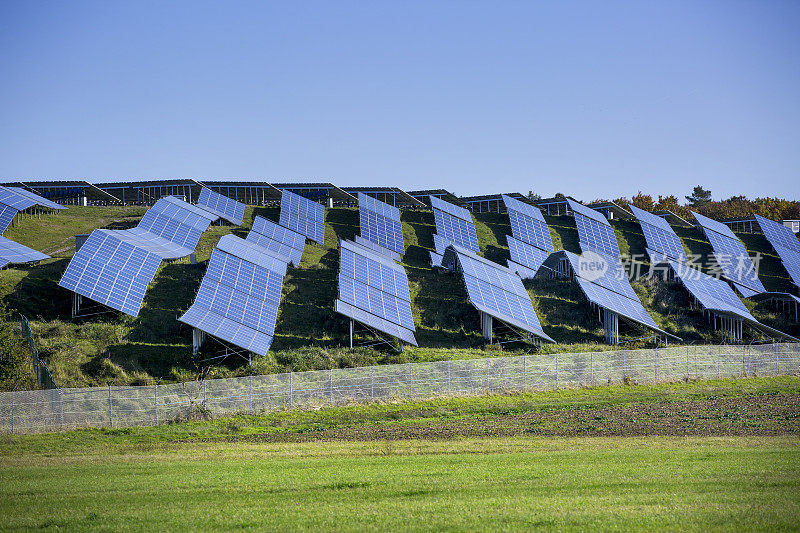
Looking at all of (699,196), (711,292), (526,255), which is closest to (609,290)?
(711,292)

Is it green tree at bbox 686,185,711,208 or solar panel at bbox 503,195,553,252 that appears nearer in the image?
solar panel at bbox 503,195,553,252

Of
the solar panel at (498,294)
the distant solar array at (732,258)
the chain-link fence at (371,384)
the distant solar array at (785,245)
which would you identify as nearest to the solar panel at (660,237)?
the distant solar array at (732,258)

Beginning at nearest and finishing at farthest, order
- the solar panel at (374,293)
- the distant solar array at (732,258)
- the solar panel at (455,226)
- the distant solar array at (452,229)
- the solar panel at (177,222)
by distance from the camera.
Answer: the solar panel at (374,293)
the solar panel at (177,222)
the distant solar array at (732,258)
the distant solar array at (452,229)
the solar panel at (455,226)

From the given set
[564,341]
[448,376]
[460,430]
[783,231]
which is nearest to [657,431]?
[460,430]

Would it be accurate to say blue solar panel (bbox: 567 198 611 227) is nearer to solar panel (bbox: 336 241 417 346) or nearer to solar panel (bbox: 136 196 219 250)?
solar panel (bbox: 336 241 417 346)

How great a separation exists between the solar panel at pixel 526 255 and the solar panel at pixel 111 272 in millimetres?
32385

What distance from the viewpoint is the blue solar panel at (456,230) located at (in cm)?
6726

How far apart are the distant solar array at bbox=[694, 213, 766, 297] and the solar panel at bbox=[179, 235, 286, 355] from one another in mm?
41731

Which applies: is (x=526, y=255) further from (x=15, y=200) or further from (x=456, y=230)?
→ (x=15, y=200)

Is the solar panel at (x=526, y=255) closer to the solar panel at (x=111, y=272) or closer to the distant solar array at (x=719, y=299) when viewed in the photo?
the distant solar array at (x=719, y=299)

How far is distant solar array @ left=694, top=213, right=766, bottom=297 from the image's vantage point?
63.2 m

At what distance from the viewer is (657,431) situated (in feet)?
92.3

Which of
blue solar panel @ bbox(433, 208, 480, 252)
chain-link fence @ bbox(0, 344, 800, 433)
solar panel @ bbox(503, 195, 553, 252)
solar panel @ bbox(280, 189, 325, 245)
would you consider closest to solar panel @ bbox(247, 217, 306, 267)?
solar panel @ bbox(280, 189, 325, 245)

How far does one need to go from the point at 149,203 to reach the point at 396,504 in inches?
2660
